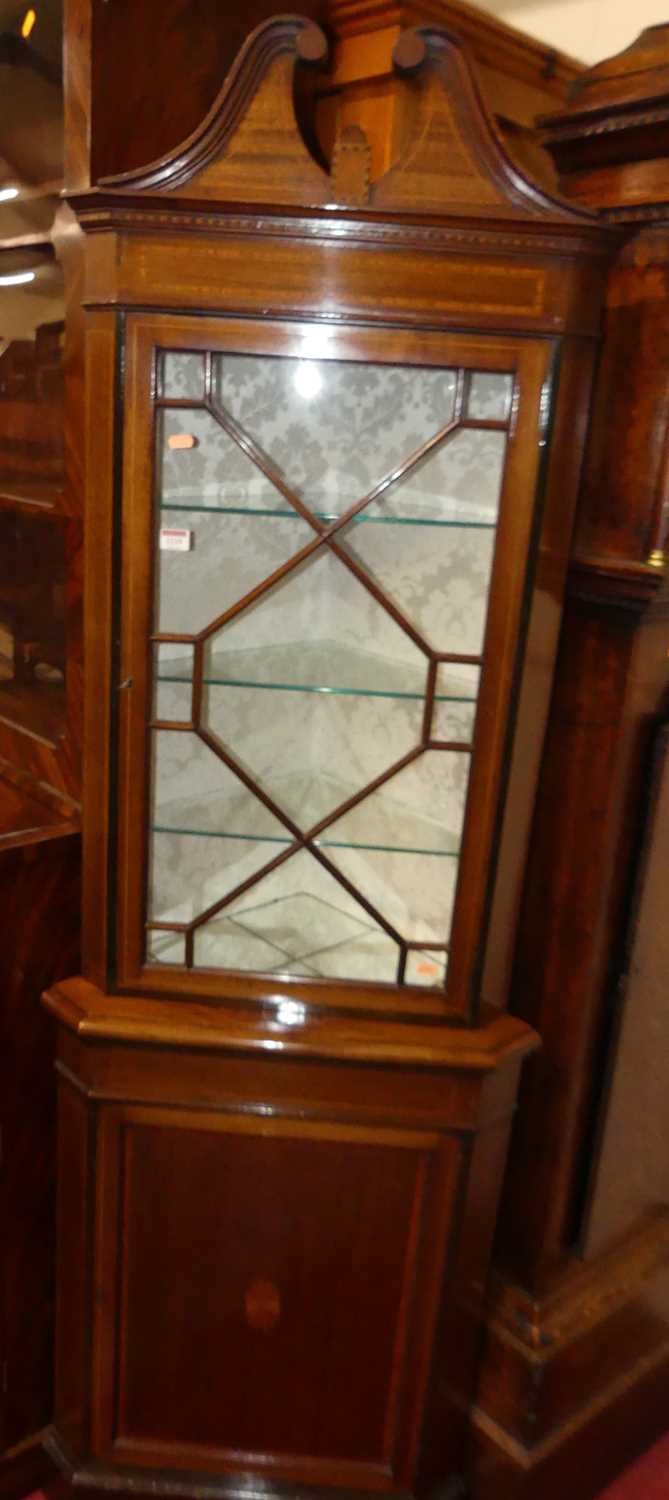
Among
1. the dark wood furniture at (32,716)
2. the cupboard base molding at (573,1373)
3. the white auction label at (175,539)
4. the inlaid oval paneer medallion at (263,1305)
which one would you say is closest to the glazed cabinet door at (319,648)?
the white auction label at (175,539)

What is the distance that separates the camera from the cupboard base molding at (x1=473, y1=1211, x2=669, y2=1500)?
1.51 meters

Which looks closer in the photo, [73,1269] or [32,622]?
[73,1269]

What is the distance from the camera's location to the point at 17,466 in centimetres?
147

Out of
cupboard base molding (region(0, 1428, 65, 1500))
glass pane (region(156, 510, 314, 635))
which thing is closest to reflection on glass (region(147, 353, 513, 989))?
glass pane (region(156, 510, 314, 635))

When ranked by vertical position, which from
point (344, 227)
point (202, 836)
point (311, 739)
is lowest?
point (202, 836)

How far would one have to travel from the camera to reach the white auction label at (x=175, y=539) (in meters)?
1.15

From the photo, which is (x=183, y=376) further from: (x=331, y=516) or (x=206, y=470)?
(x=331, y=516)

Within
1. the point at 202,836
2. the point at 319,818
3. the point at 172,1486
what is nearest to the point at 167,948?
the point at 202,836

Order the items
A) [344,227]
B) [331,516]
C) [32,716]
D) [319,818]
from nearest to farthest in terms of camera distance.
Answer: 1. [344,227]
2. [331,516]
3. [319,818]
4. [32,716]

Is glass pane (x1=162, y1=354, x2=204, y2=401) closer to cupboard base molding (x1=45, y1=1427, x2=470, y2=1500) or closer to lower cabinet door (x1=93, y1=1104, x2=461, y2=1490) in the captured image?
lower cabinet door (x1=93, y1=1104, x2=461, y2=1490)

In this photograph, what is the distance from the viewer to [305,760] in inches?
52.8

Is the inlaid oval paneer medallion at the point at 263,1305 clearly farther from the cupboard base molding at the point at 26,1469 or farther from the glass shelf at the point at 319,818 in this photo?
the glass shelf at the point at 319,818

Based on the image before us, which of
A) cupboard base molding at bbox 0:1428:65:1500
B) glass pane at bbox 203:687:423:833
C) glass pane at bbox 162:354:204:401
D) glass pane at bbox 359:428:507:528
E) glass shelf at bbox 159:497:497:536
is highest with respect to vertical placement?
glass pane at bbox 162:354:204:401

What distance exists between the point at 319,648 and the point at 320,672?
34 millimetres
